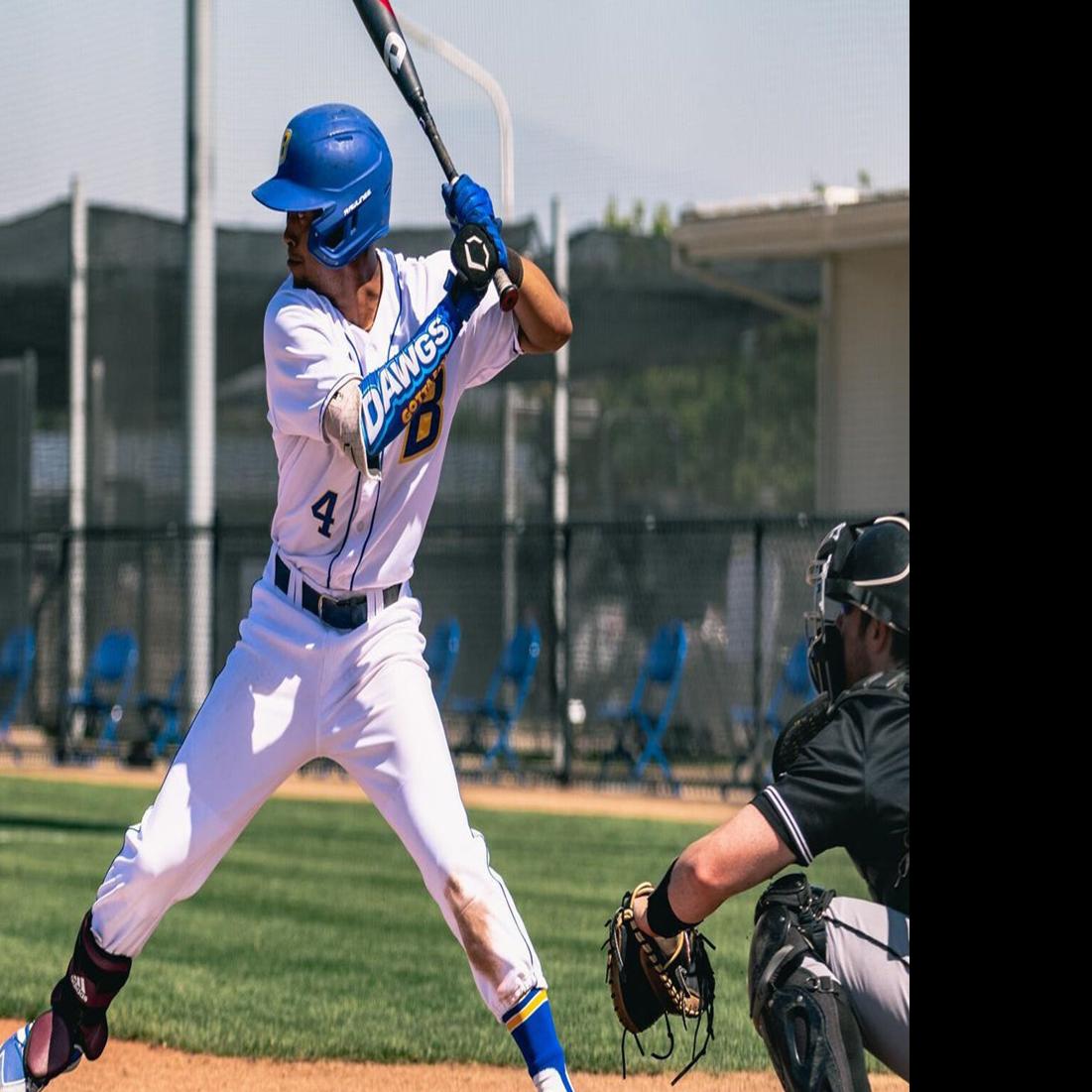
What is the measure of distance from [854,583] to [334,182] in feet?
4.60

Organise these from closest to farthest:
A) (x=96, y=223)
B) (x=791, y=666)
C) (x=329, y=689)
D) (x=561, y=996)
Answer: (x=329, y=689)
(x=561, y=996)
(x=791, y=666)
(x=96, y=223)

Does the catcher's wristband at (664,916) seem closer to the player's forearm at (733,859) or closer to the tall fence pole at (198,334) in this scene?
the player's forearm at (733,859)

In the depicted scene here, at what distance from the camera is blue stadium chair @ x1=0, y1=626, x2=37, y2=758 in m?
17.6

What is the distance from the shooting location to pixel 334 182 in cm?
368

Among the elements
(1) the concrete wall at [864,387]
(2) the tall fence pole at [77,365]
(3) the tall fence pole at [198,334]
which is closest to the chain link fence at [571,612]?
(3) the tall fence pole at [198,334]

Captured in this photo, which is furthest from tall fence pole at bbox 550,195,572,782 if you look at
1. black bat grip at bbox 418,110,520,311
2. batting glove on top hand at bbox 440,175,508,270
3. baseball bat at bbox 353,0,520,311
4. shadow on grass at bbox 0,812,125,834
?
batting glove on top hand at bbox 440,175,508,270

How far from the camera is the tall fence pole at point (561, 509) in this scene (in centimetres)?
1420

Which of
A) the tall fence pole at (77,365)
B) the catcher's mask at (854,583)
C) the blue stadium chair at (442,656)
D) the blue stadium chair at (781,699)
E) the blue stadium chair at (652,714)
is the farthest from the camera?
the tall fence pole at (77,365)

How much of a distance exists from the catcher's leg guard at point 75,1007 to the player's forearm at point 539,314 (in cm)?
154
